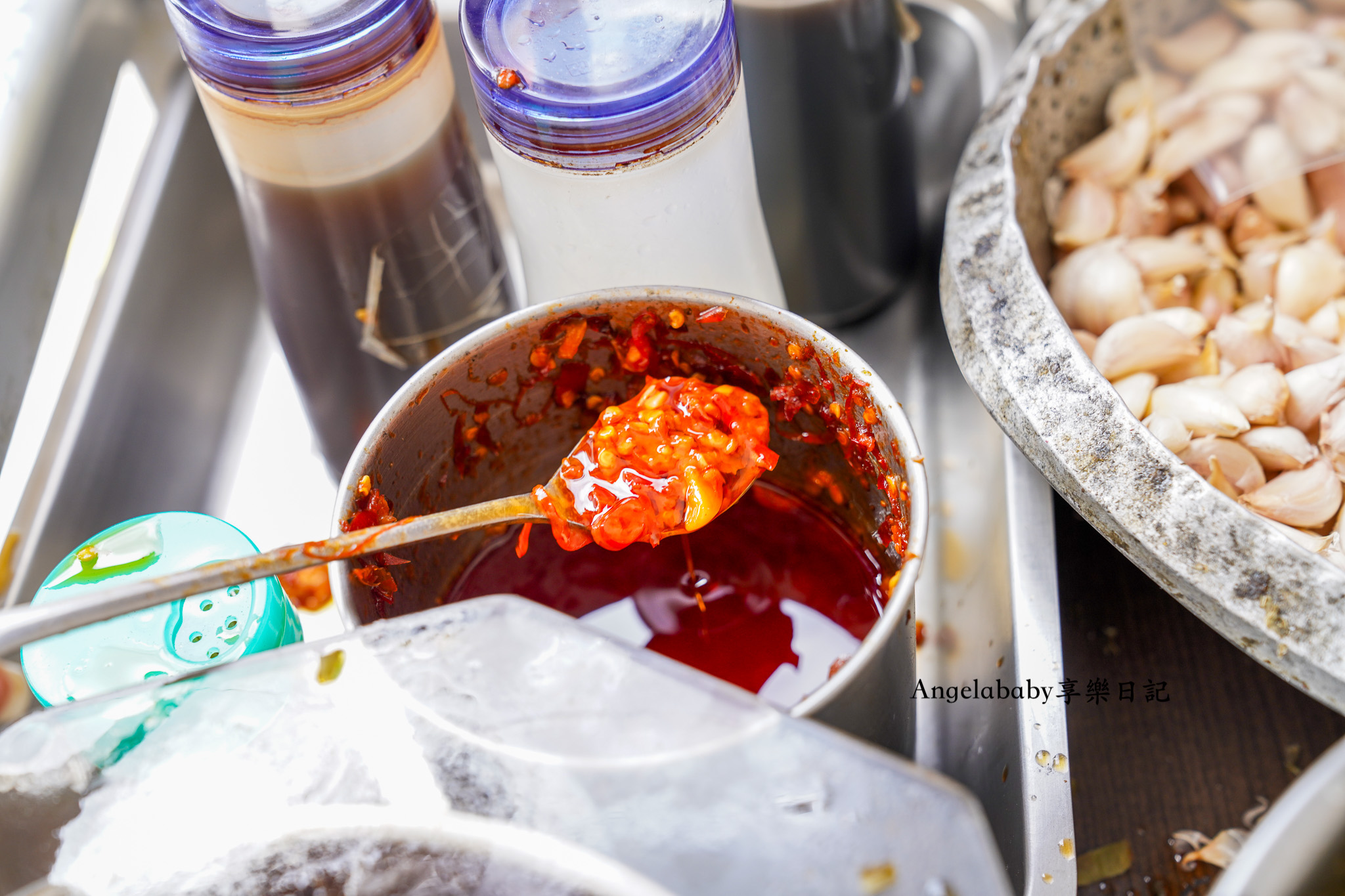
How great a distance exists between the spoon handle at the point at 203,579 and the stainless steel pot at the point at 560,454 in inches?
0.5

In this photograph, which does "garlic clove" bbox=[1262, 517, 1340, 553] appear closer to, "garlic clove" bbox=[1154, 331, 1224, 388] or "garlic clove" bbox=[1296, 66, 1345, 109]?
"garlic clove" bbox=[1154, 331, 1224, 388]

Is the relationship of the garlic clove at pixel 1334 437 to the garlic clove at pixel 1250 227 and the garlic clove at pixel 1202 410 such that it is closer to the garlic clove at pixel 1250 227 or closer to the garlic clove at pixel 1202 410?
the garlic clove at pixel 1202 410

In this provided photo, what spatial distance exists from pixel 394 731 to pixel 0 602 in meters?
0.37

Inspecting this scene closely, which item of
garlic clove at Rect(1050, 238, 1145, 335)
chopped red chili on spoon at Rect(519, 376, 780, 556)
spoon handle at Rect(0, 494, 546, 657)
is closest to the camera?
spoon handle at Rect(0, 494, 546, 657)

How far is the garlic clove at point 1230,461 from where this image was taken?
51 cm

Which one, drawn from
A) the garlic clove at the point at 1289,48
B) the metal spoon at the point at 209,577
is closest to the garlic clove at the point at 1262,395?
the garlic clove at the point at 1289,48

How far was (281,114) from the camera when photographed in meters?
0.50

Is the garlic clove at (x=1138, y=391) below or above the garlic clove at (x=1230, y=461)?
above

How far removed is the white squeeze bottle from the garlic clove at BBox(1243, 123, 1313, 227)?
304 millimetres

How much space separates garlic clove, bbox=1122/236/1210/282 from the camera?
1.96ft

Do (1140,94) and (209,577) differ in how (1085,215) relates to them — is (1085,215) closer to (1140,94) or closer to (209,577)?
(1140,94)

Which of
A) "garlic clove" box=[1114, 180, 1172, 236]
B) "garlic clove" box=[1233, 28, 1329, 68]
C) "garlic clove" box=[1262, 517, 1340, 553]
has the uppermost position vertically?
"garlic clove" box=[1233, 28, 1329, 68]

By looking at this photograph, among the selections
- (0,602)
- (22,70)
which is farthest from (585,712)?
(22,70)

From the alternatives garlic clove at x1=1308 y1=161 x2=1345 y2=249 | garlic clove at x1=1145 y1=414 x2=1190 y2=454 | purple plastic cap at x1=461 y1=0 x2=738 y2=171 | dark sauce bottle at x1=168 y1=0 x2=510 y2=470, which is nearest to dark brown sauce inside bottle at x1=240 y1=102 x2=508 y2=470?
dark sauce bottle at x1=168 y1=0 x2=510 y2=470
